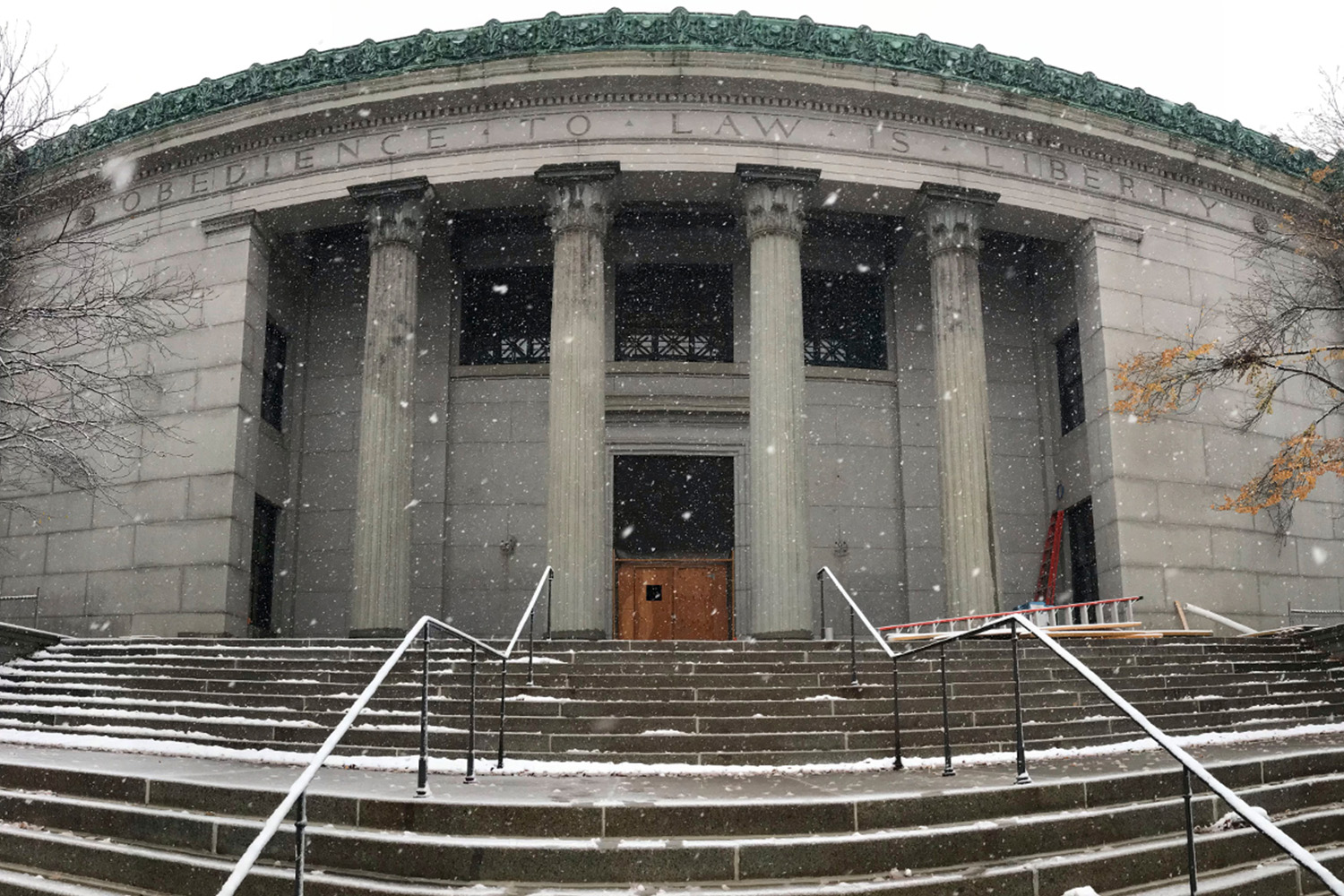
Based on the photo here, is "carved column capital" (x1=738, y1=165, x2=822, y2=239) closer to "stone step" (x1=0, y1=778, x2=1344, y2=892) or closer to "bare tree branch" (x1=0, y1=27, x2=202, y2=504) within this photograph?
"bare tree branch" (x1=0, y1=27, x2=202, y2=504)

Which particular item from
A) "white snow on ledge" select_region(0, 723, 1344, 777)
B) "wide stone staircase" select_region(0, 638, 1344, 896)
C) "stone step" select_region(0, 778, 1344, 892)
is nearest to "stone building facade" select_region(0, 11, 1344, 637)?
"wide stone staircase" select_region(0, 638, 1344, 896)

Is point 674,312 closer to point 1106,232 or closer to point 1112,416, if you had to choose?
point 1106,232

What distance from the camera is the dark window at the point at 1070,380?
23.1 metres

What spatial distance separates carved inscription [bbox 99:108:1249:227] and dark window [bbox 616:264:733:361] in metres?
3.73

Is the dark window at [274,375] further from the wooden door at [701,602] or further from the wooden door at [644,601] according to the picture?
the wooden door at [701,602]

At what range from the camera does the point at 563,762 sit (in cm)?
959

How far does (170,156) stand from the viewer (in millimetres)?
22109

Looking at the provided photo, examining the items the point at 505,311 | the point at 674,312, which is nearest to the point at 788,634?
the point at 674,312

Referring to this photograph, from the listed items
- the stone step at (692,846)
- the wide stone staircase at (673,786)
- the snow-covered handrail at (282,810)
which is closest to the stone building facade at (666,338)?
the wide stone staircase at (673,786)

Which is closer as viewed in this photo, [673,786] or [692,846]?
[692,846]

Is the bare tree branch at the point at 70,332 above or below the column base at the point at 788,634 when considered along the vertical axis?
above

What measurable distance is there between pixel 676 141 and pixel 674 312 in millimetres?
4222

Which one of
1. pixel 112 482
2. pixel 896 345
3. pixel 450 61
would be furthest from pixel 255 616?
pixel 896 345

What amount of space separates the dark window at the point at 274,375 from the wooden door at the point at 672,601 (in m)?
8.11
